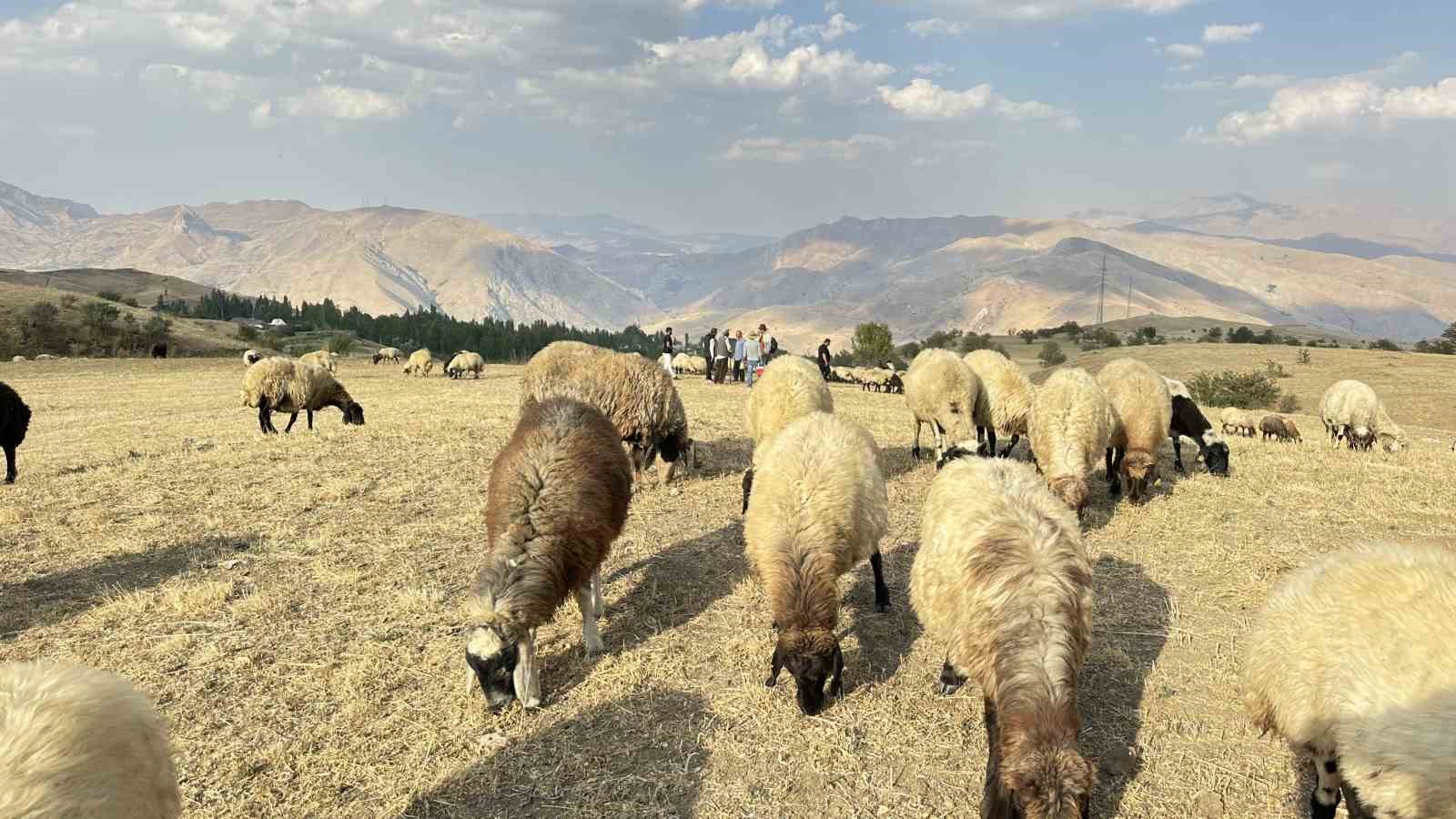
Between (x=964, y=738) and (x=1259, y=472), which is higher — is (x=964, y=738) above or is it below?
below

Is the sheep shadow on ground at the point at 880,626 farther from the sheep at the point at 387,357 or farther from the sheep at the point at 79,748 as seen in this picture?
the sheep at the point at 387,357

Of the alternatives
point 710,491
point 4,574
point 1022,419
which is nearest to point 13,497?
point 4,574

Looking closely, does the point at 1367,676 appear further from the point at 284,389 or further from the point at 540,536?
the point at 284,389

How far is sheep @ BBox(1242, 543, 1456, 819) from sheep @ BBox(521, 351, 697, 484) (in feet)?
31.2

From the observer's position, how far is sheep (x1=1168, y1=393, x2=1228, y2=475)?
44.9 feet

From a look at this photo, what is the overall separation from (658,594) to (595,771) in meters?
3.04

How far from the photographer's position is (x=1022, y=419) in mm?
14109

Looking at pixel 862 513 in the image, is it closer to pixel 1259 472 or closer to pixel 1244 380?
pixel 1259 472

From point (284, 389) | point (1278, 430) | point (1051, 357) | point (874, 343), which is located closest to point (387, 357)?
point (874, 343)

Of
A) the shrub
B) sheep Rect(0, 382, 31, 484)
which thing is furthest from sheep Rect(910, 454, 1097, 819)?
the shrub

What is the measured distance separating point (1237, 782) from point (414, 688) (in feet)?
20.9

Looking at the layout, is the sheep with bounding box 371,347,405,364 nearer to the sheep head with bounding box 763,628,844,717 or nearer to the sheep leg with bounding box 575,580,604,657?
the sheep leg with bounding box 575,580,604,657

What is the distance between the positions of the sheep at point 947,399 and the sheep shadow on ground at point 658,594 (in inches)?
209

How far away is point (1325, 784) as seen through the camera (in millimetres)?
4383
